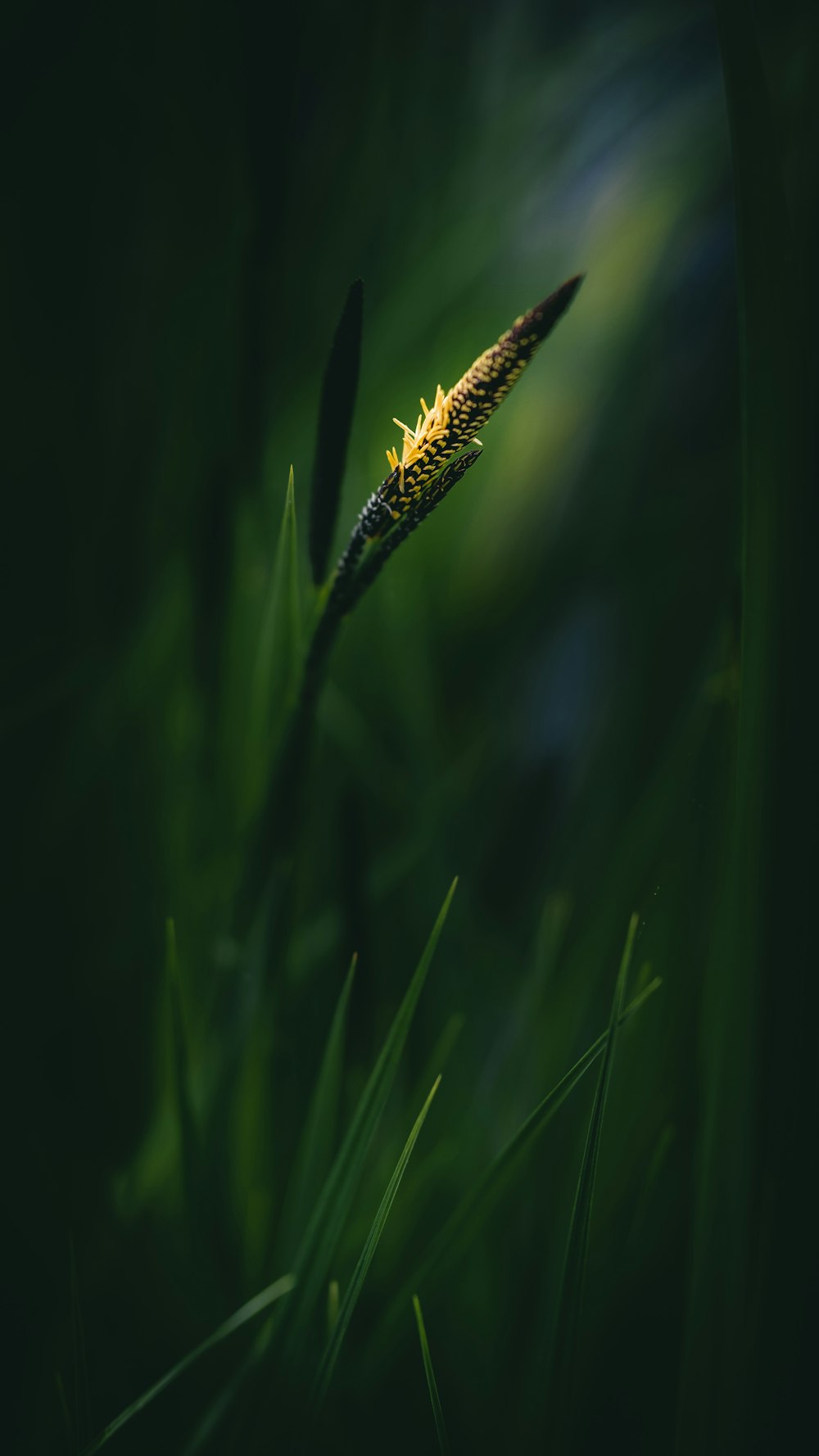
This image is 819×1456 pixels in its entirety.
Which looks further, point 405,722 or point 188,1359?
point 405,722

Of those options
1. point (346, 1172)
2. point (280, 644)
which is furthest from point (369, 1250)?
point (280, 644)

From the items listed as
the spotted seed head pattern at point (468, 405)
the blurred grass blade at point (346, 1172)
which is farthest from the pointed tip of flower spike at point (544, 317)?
the blurred grass blade at point (346, 1172)

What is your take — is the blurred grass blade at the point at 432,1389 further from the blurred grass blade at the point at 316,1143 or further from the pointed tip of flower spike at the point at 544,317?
the pointed tip of flower spike at the point at 544,317

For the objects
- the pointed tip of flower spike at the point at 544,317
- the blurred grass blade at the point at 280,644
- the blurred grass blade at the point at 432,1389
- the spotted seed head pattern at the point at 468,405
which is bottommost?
the blurred grass blade at the point at 432,1389

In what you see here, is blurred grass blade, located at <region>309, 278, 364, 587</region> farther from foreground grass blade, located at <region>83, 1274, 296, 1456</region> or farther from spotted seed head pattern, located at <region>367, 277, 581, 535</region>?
foreground grass blade, located at <region>83, 1274, 296, 1456</region>

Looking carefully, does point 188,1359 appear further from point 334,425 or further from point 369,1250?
point 334,425

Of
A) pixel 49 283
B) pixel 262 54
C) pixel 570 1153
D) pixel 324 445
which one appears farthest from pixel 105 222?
pixel 570 1153
